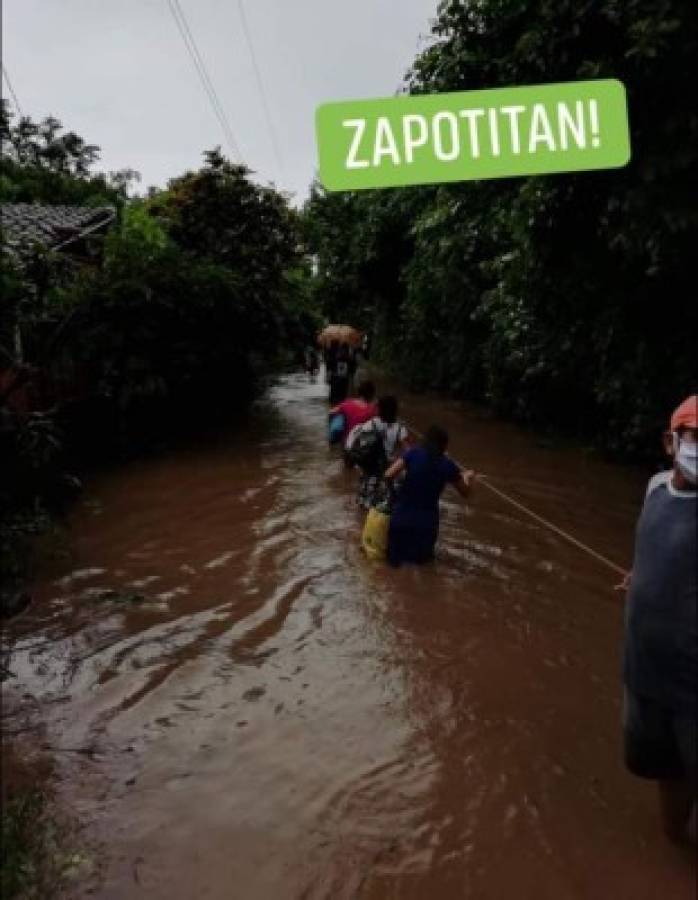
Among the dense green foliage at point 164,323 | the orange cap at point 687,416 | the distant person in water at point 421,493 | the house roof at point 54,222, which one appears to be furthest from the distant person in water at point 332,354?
the orange cap at point 687,416

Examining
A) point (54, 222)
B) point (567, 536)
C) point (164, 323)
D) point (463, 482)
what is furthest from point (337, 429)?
point (54, 222)

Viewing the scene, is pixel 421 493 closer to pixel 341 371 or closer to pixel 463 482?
pixel 463 482

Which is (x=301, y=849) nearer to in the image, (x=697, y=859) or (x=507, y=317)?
(x=697, y=859)

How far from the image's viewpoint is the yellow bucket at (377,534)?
7145 millimetres

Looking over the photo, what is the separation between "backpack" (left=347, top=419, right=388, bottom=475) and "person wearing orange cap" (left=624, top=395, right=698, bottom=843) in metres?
4.69

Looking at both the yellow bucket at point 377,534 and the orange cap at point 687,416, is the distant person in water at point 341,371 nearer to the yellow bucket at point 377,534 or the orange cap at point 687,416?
the yellow bucket at point 377,534

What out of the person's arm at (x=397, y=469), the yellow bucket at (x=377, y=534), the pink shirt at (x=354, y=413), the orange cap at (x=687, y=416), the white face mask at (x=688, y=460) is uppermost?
the orange cap at (x=687, y=416)

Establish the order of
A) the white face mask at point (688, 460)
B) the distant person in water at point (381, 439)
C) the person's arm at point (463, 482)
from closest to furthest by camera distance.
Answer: the white face mask at point (688, 460)
the person's arm at point (463, 482)
the distant person in water at point (381, 439)

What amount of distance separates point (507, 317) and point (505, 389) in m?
3.46

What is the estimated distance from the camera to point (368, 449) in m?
7.76

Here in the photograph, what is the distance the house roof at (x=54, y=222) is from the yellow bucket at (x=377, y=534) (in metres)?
7.02

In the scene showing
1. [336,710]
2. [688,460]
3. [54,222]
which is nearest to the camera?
[688,460]

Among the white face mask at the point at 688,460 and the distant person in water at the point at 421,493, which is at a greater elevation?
the white face mask at the point at 688,460

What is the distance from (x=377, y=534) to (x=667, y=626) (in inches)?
173
